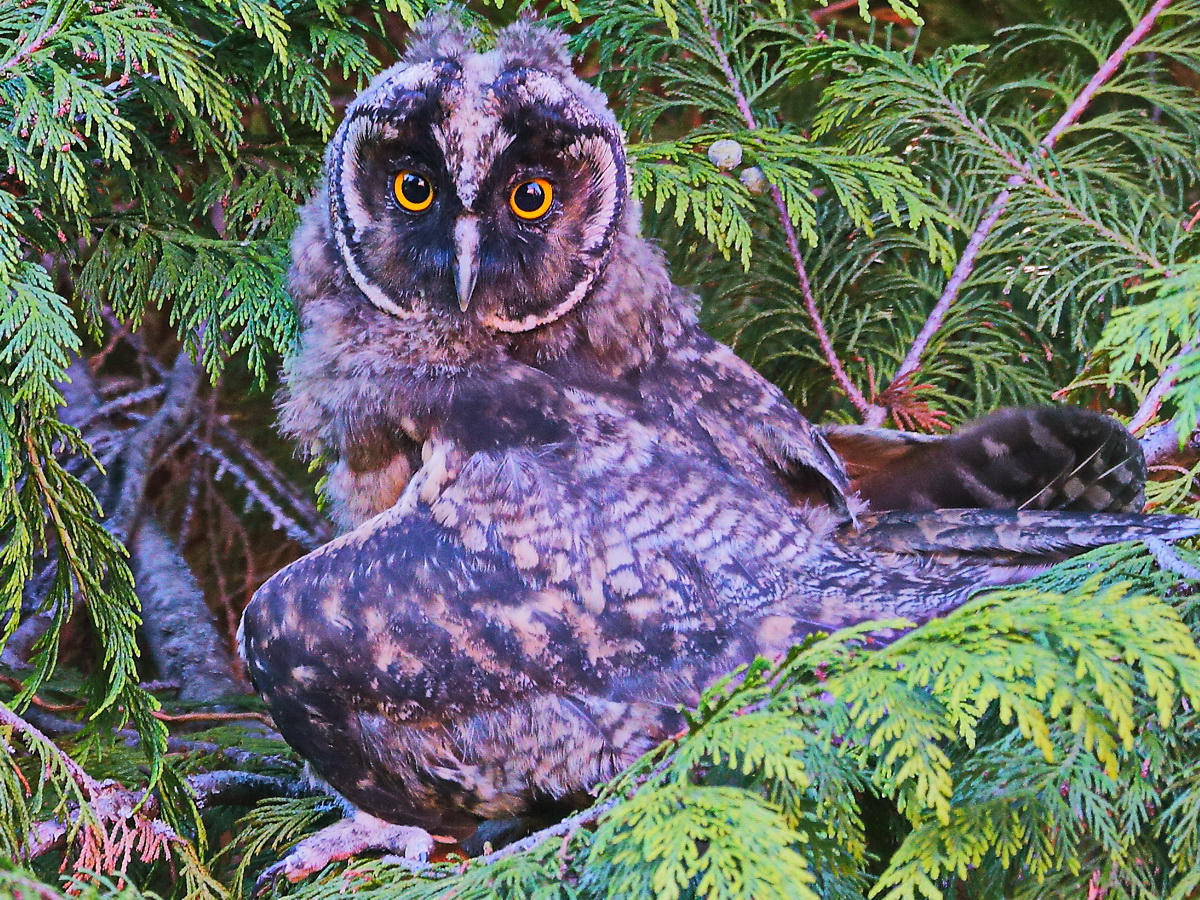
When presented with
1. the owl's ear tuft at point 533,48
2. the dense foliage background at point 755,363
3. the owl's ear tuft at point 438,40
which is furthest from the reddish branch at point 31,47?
the owl's ear tuft at point 533,48

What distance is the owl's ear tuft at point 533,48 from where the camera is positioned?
1984 mm

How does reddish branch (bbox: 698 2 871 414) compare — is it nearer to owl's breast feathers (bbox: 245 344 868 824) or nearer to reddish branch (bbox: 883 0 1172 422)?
reddish branch (bbox: 883 0 1172 422)

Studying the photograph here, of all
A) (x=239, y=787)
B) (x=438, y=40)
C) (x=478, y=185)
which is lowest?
(x=239, y=787)

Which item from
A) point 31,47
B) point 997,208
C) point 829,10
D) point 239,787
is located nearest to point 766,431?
point 997,208

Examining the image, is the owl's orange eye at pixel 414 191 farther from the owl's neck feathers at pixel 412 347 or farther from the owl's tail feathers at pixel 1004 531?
A: the owl's tail feathers at pixel 1004 531

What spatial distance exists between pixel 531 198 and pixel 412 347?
1.14ft

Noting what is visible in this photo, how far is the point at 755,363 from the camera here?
2.92 metres

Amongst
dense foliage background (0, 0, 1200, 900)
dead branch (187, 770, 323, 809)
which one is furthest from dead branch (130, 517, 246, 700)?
dead branch (187, 770, 323, 809)

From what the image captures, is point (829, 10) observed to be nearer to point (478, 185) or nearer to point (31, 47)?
point (478, 185)

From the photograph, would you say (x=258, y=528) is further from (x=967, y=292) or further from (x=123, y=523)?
(x=967, y=292)

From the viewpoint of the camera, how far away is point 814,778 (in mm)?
1405

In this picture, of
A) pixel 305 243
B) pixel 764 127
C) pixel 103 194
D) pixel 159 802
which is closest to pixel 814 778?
pixel 159 802

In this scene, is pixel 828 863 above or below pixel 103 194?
below

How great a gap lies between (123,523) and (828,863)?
2.02m
